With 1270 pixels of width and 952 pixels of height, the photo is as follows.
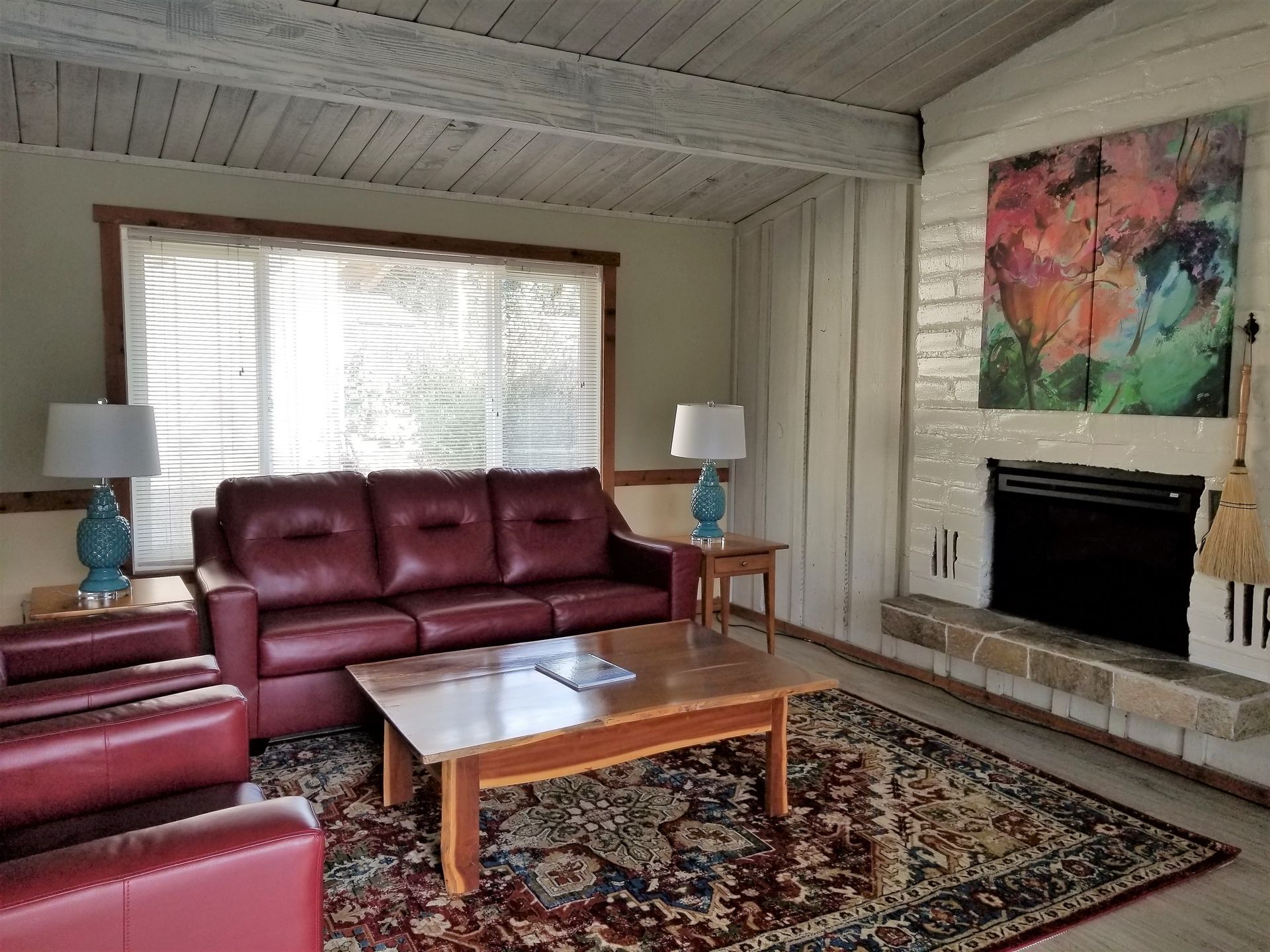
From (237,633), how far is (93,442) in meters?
0.84

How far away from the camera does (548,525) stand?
4367mm

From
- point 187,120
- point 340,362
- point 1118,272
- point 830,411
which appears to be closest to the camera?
point 1118,272

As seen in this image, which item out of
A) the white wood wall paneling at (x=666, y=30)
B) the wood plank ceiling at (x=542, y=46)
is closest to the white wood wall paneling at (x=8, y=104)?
the wood plank ceiling at (x=542, y=46)

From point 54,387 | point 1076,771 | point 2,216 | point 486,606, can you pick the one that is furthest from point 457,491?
point 1076,771

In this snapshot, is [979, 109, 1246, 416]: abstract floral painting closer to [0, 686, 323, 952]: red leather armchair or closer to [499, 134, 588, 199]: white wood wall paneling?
[499, 134, 588, 199]: white wood wall paneling

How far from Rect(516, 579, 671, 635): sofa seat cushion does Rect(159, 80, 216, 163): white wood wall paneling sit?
2.31m

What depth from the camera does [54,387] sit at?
3.95 m

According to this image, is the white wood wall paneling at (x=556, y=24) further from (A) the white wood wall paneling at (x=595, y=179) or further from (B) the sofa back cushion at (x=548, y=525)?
(B) the sofa back cushion at (x=548, y=525)

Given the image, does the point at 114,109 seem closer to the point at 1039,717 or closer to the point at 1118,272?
the point at 1118,272

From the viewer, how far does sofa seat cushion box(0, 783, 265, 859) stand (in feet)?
5.75

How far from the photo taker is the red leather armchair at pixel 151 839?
4.56 feet

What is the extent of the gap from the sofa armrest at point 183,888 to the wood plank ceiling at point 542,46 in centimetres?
257

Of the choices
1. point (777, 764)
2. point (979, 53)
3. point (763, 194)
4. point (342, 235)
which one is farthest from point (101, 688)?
point (763, 194)

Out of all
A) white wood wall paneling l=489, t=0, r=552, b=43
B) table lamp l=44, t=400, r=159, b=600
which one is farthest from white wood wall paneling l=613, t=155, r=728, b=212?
table lamp l=44, t=400, r=159, b=600
